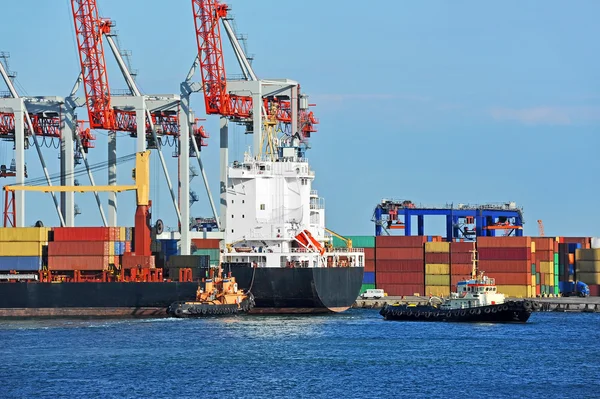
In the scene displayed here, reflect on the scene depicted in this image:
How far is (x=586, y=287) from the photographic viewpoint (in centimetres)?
10406

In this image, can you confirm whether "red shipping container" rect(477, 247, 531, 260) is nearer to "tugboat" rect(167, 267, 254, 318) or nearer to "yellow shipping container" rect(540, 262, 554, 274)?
"yellow shipping container" rect(540, 262, 554, 274)

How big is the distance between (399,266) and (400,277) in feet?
2.80

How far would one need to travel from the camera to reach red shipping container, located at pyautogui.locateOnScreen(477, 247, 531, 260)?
9644 centimetres

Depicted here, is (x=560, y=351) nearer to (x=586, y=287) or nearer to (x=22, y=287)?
(x=22, y=287)

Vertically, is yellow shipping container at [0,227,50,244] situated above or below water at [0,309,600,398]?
above

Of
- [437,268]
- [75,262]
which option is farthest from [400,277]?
[75,262]

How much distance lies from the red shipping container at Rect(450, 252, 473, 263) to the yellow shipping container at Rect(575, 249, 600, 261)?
15.0 meters

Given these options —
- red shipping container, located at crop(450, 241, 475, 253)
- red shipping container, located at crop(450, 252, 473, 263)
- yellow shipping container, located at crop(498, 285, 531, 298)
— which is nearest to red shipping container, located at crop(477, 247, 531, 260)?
red shipping container, located at crop(450, 241, 475, 253)

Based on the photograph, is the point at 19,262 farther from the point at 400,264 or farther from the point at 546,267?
the point at 546,267

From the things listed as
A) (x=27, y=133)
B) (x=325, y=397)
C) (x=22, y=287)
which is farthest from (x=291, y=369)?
(x=27, y=133)

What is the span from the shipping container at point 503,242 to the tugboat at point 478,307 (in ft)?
70.2

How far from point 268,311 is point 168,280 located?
6.54 meters

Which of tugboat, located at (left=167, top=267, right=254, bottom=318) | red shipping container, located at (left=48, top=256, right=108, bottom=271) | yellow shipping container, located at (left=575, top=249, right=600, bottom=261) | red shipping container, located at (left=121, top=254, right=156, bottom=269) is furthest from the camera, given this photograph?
yellow shipping container, located at (left=575, top=249, right=600, bottom=261)

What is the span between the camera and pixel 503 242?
3824 inches
